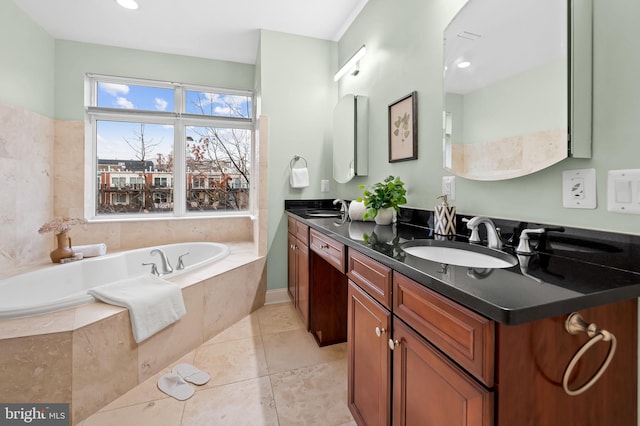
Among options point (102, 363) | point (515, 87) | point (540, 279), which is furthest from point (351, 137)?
point (102, 363)

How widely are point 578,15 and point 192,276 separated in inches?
93.6

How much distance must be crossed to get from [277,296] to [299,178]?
1153 millimetres

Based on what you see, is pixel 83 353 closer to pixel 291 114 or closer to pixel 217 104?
pixel 291 114

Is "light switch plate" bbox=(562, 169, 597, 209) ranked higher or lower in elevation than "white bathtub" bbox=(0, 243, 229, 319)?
higher

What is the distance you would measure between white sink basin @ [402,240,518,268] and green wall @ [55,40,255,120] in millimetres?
3008

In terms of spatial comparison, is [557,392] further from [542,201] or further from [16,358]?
[16,358]

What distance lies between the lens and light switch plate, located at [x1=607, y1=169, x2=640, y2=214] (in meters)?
0.77

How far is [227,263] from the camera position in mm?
2453

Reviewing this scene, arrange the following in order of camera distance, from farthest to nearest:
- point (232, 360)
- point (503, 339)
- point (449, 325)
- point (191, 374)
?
point (232, 360) < point (191, 374) < point (449, 325) < point (503, 339)

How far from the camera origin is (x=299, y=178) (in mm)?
2721

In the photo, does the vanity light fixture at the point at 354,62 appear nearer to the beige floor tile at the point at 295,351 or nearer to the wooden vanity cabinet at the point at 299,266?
the wooden vanity cabinet at the point at 299,266

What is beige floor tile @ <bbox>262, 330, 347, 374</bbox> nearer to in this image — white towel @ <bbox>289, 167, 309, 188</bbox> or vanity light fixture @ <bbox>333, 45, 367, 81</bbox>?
white towel @ <bbox>289, 167, 309, 188</bbox>

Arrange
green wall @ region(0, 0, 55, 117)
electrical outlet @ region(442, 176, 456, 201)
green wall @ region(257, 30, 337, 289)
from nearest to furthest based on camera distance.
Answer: electrical outlet @ region(442, 176, 456, 201), green wall @ region(0, 0, 55, 117), green wall @ region(257, 30, 337, 289)

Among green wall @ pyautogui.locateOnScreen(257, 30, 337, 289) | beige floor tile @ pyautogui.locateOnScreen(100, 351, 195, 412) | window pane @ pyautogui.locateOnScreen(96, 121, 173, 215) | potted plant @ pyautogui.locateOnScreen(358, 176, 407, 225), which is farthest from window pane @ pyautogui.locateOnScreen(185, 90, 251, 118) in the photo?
beige floor tile @ pyautogui.locateOnScreen(100, 351, 195, 412)
